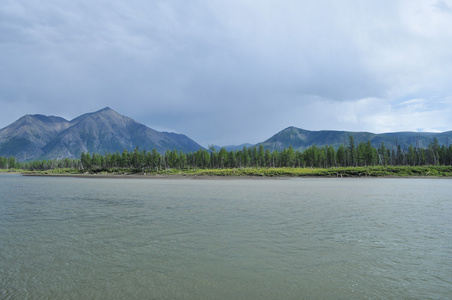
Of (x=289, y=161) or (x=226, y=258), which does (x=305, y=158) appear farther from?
(x=226, y=258)

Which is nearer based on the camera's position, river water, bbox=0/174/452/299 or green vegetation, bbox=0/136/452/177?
river water, bbox=0/174/452/299

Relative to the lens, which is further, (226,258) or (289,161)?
(289,161)

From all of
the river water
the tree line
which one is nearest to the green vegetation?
the tree line

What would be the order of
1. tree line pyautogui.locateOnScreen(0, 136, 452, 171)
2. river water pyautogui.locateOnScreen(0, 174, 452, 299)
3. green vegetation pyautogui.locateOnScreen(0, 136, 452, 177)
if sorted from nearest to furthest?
river water pyautogui.locateOnScreen(0, 174, 452, 299) < green vegetation pyautogui.locateOnScreen(0, 136, 452, 177) < tree line pyautogui.locateOnScreen(0, 136, 452, 171)

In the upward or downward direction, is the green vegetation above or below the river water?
above

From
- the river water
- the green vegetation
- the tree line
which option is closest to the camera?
the river water

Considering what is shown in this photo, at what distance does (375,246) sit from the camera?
44.6ft

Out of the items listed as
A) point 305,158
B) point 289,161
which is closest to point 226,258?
point 289,161

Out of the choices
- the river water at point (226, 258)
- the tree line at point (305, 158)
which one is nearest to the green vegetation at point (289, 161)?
the tree line at point (305, 158)

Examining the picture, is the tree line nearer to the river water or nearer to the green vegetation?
the green vegetation

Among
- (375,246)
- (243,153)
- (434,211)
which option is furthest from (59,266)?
(243,153)

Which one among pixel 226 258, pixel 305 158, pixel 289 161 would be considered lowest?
pixel 226 258

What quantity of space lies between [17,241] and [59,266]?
571 cm

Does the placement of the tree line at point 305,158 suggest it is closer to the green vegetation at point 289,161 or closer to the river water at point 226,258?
the green vegetation at point 289,161
